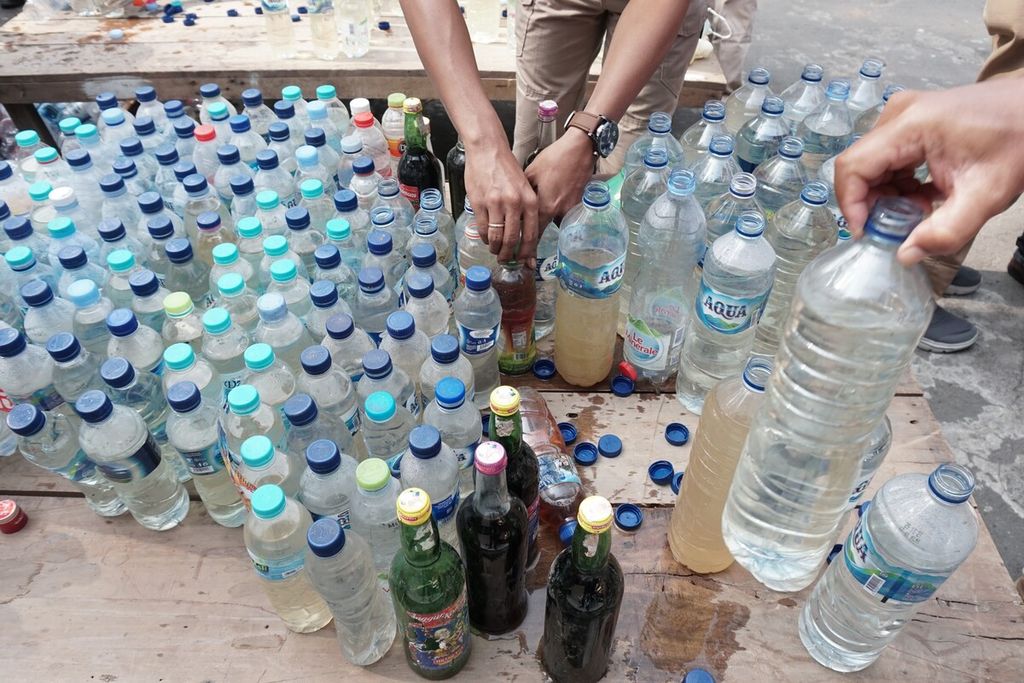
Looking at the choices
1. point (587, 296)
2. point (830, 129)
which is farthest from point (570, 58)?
point (587, 296)

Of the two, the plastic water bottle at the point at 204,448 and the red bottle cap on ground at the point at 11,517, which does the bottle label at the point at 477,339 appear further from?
the red bottle cap on ground at the point at 11,517

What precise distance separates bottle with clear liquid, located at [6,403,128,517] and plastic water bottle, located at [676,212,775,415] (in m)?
1.37

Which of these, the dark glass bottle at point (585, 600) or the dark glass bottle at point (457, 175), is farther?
the dark glass bottle at point (457, 175)

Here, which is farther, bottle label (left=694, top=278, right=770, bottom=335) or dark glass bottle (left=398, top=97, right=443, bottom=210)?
dark glass bottle (left=398, top=97, right=443, bottom=210)

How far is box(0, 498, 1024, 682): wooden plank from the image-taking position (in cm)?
120

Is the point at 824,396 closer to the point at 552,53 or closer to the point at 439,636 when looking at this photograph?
the point at 439,636

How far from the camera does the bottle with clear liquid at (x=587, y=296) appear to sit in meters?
1.57

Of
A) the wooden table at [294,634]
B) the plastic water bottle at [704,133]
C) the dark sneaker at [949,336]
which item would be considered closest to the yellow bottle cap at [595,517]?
the wooden table at [294,634]

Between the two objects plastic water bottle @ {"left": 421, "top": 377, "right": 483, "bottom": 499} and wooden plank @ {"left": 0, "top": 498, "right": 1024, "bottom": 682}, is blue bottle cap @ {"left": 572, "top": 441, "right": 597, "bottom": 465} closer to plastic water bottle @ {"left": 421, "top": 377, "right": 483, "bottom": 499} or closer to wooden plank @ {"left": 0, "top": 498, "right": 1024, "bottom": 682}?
wooden plank @ {"left": 0, "top": 498, "right": 1024, "bottom": 682}

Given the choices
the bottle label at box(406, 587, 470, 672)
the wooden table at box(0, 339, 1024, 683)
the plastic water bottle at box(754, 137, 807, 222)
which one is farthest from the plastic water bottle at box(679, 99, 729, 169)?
the bottle label at box(406, 587, 470, 672)

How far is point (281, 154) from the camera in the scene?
2.08 metres

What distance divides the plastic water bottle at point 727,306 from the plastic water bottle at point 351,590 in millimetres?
870

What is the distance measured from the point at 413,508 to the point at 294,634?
528mm

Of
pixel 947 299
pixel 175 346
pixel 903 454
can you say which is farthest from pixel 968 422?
pixel 175 346
